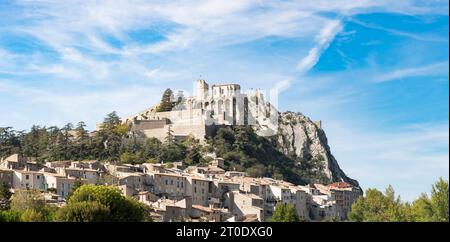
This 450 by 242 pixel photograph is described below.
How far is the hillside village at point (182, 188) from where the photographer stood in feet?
111

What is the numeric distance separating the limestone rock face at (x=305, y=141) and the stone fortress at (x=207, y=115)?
1.03 meters

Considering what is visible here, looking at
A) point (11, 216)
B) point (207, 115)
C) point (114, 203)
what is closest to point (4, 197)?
point (11, 216)

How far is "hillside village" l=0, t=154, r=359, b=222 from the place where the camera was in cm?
3369

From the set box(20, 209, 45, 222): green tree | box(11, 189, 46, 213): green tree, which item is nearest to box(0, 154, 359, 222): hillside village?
box(11, 189, 46, 213): green tree

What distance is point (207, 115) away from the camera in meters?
54.9

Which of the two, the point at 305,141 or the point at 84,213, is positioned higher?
the point at 305,141

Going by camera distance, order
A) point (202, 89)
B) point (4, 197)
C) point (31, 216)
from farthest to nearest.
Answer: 1. point (202, 89)
2. point (4, 197)
3. point (31, 216)

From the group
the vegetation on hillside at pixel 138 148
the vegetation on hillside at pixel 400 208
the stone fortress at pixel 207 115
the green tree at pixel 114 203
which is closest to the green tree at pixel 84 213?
the green tree at pixel 114 203

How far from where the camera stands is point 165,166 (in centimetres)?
4403

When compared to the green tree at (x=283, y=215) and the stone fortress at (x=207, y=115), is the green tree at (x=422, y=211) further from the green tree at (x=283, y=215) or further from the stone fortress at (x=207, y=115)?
the stone fortress at (x=207, y=115)

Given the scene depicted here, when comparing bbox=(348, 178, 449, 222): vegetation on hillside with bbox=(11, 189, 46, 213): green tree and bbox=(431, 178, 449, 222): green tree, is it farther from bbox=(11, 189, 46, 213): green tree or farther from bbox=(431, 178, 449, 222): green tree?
bbox=(11, 189, 46, 213): green tree

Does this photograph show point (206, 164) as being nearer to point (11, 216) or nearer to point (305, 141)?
point (305, 141)

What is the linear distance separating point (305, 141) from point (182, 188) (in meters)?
22.7
